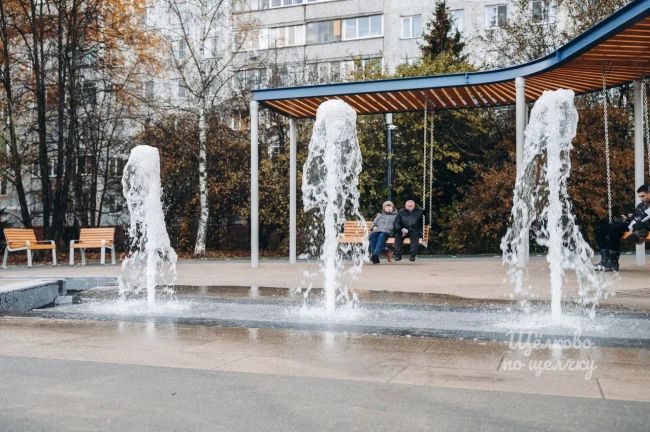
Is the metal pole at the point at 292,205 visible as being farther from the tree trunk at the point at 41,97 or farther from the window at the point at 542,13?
the window at the point at 542,13

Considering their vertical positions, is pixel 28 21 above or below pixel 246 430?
above

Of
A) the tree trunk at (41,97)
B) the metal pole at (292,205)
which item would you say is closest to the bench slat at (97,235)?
the tree trunk at (41,97)

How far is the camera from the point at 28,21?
23.5 metres

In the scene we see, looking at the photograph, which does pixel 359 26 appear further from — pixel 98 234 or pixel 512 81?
pixel 512 81

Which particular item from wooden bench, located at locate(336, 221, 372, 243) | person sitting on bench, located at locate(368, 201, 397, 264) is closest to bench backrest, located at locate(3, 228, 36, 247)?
wooden bench, located at locate(336, 221, 372, 243)

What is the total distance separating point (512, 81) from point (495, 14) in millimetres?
27917

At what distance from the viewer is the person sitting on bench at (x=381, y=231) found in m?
15.9

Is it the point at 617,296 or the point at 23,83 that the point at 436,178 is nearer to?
the point at 23,83

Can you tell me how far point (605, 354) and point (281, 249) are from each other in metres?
20.0

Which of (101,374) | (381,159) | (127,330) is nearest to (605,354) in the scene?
(101,374)

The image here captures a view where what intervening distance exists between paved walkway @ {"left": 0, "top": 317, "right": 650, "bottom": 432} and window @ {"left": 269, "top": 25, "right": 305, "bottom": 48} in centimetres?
4011

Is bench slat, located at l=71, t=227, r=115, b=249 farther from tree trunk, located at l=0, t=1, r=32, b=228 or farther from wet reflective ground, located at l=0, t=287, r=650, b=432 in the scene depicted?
wet reflective ground, located at l=0, t=287, r=650, b=432

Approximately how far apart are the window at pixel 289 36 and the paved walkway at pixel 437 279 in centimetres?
3109

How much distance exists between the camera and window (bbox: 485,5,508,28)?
39.6 meters
